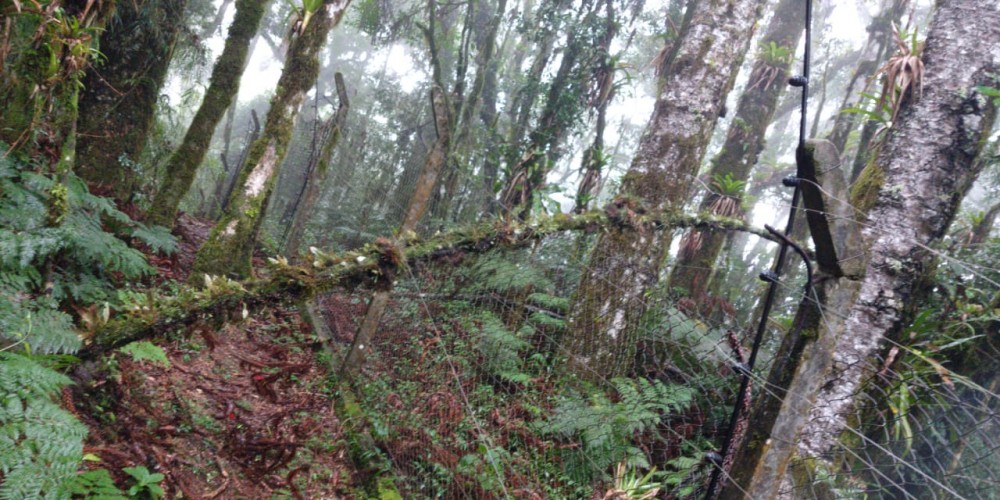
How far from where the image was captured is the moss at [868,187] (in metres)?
3.95

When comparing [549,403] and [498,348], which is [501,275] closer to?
[498,348]

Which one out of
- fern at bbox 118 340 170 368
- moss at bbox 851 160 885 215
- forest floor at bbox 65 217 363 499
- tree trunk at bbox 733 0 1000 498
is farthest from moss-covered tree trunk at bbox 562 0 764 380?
fern at bbox 118 340 170 368

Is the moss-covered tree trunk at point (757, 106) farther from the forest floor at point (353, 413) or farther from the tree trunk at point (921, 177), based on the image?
the forest floor at point (353, 413)

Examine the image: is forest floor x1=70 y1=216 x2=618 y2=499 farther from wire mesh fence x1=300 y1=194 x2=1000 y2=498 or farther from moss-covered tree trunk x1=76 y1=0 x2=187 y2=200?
moss-covered tree trunk x1=76 y1=0 x2=187 y2=200

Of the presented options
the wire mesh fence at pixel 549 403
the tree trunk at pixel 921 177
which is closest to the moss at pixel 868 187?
the tree trunk at pixel 921 177

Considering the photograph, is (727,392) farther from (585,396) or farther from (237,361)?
(237,361)

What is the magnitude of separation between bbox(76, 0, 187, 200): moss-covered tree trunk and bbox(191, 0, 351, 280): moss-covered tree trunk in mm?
1480

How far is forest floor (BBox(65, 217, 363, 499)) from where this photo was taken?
103 inches

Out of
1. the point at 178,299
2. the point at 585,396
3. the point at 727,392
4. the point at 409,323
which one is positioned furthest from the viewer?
the point at 409,323

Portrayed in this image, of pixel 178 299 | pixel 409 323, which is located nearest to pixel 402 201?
pixel 409 323

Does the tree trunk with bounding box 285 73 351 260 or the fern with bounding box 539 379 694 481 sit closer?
the fern with bounding box 539 379 694 481

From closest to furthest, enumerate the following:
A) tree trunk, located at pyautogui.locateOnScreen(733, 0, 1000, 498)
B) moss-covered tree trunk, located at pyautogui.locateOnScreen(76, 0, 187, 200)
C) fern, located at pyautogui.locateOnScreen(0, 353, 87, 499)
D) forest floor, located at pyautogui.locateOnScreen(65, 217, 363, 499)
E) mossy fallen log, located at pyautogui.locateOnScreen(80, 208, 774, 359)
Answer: fern, located at pyautogui.locateOnScreen(0, 353, 87, 499) → mossy fallen log, located at pyautogui.locateOnScreen(80, 208, 774, 359) → forest floor, located at pyautogui.locateOnScreen(65, 217, 363, 499) → tree trunk, located at pyautogui.locateOnScreen(733, 0, 1000, 498) → moss-covered tree trunk, located at pyautogui.locateOnScreen(76, 0, 187, 200)

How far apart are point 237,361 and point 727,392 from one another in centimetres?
343

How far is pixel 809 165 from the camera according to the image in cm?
164
